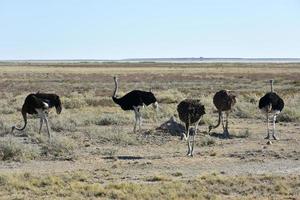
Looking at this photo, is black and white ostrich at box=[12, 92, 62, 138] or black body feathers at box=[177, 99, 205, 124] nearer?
black body feathers at box=[177, 99, 205, 124]

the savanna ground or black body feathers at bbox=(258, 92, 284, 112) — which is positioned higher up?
black body feathers at bbox=(258, 92, 284, 112)

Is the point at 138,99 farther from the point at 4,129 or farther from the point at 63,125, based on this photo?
the point at 4,129

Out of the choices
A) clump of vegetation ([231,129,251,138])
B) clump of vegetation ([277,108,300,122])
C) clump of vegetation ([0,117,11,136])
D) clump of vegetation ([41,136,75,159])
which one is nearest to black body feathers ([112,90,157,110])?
clump of vegetation ([231,129,251,138])

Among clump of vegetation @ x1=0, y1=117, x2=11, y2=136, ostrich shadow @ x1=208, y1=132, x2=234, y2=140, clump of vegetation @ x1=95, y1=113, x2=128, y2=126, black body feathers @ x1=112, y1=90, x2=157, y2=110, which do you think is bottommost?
ostrich shadow @ x1=208, y1=132, x2=234, y2=140

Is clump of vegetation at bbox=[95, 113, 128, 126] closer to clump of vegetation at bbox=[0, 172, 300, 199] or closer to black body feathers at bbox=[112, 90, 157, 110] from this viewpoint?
black body feathers at bbox=[112, 90, 157, 110]

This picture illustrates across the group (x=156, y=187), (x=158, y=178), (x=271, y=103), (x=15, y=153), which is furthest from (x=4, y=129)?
(x=156, y=187)

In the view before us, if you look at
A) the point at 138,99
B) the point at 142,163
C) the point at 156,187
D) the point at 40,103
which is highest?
the point at 40,103

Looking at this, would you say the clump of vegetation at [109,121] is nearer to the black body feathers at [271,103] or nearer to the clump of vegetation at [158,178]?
the black body feathers at [271,103]

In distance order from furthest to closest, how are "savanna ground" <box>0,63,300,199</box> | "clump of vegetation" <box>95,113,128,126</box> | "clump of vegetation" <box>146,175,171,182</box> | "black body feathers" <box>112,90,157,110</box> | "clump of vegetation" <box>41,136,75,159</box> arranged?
"clump of vegetation" <box>95,113,128,126</box> < "black body feathers" <box>112,90,157,110</box> < "clump of vegetation" <box>41,136,75,159</box> < "clump of vegetation" <box>146,175,171,182</box> < "savanna ground" <box>0,63,300,199</box>

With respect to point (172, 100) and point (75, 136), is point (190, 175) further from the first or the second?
point (172, 100)

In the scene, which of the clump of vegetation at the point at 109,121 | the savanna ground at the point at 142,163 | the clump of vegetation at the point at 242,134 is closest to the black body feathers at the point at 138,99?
the savanna ground at the point at 142,163

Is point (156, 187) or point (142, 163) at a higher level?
point (156, 187)

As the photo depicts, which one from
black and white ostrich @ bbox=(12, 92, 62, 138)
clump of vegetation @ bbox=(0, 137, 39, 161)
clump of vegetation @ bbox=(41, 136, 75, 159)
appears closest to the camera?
clump of vegetation @ bbox=(0, 137, 39, 161)

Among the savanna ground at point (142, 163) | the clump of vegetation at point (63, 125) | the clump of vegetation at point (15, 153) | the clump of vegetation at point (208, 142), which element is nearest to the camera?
the savanna ground at point (142, 163)
